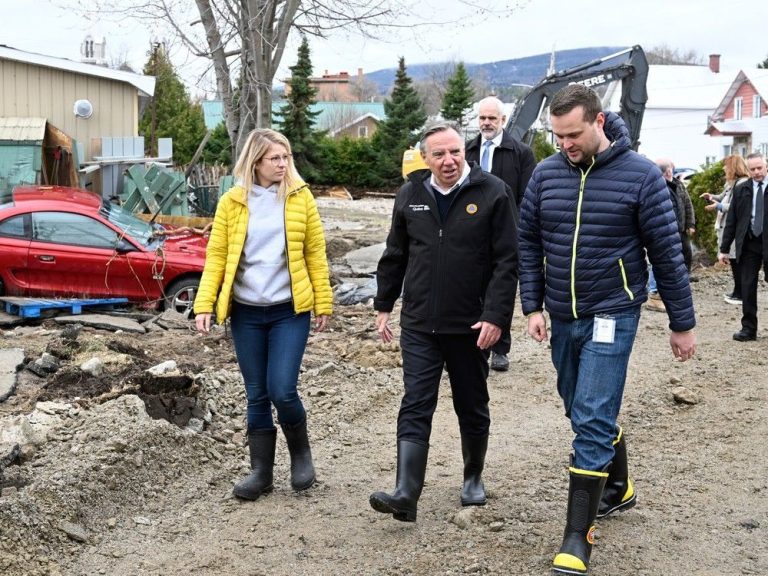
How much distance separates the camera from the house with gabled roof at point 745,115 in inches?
2212

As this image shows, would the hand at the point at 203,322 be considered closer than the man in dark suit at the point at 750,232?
Yes

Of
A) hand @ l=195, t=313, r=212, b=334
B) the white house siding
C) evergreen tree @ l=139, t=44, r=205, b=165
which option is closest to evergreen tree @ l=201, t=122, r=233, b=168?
evergreen tree @ l=139, t=44, r=205, b=165

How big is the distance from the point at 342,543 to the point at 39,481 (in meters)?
1.67

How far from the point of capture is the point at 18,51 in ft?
69.4

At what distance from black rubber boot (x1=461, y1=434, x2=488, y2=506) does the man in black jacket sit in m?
0.34

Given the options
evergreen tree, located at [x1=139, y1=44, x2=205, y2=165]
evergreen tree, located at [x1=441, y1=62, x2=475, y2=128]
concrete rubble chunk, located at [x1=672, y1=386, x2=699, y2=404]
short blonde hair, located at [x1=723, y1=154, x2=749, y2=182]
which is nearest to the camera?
concrete rubble chunk, located at [x1=672, y1=386, x2=699, y2=404]

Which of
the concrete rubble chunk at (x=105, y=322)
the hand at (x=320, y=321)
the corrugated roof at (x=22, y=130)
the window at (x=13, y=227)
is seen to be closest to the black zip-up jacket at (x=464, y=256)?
the hand at (x=320, y=321)

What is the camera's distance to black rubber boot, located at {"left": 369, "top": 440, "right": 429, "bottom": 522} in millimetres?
5141

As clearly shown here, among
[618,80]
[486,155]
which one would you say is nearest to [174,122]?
[618,80]

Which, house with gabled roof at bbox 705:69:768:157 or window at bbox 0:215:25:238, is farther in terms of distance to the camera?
house with gabled roof at bbox 705:69:768:157

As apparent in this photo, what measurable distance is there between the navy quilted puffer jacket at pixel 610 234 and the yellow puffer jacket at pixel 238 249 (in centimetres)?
138

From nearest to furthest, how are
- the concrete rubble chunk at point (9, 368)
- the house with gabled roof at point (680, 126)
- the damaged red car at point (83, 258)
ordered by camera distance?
the concrete rubble chunk at point (9, 368)
the damaged red car at point (83, 258)
the house with gabled roof at point (680, 126)

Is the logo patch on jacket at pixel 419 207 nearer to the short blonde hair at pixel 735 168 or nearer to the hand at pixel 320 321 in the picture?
the hand at pixel 320 321

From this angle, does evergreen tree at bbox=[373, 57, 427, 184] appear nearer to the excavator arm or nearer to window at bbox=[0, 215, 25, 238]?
the excavator arm
